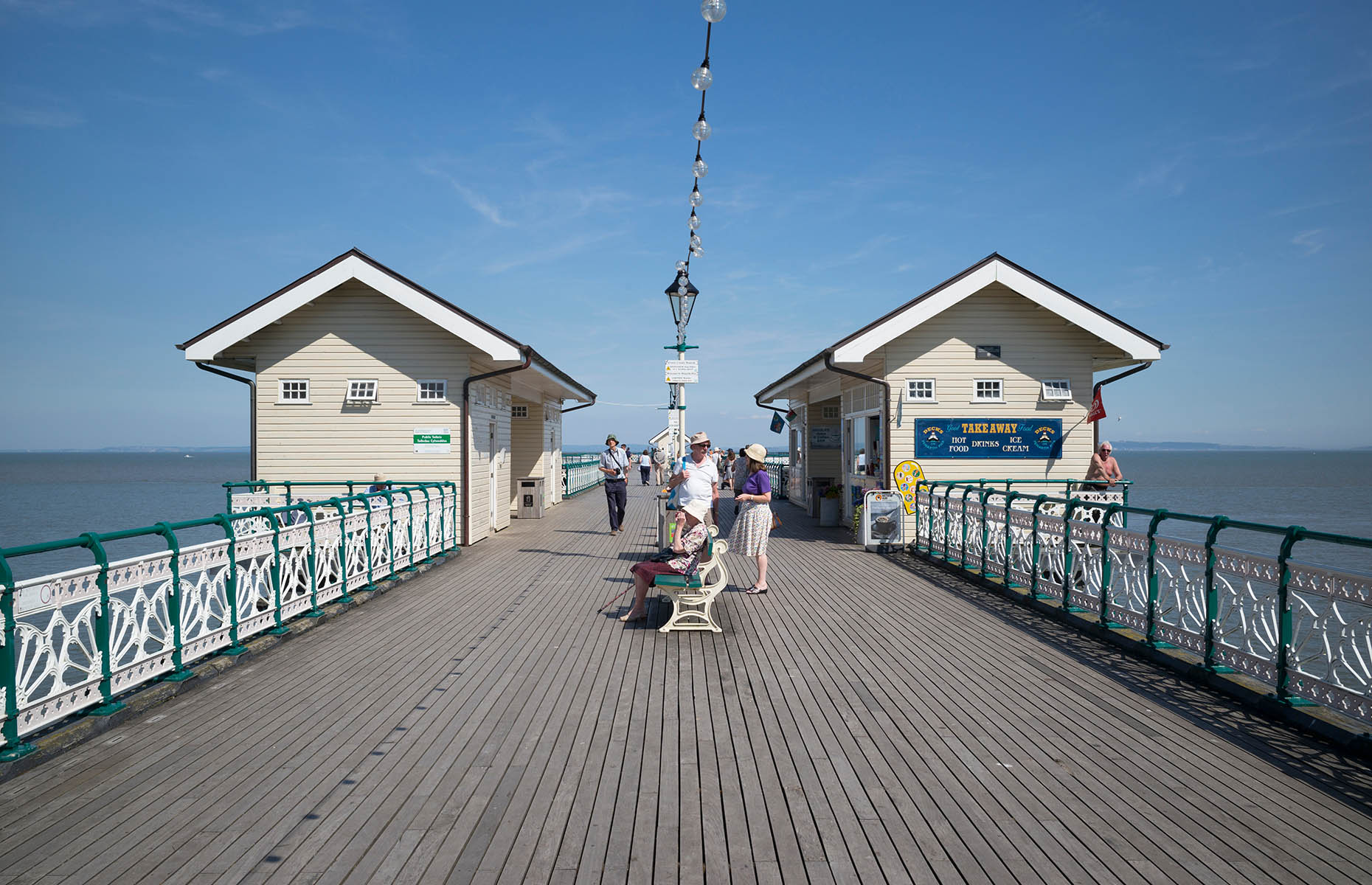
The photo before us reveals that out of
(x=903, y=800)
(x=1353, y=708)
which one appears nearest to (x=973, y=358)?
(x=1353, y=708)

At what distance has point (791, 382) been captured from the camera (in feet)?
57.9

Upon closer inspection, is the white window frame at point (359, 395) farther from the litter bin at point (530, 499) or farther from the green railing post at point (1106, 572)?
the green railing post at point (1106, 572)

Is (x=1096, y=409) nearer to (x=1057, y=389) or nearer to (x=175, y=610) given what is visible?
(x=1057, y=389)

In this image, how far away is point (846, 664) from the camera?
613 centimetres

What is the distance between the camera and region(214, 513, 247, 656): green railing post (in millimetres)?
6156

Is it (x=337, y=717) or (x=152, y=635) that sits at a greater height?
(x=152, y=635)

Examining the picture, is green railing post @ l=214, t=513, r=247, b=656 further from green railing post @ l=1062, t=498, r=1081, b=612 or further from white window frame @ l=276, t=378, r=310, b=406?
white window frame @ l=276, t=378, r=310, b=406

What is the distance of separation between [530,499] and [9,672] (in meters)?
15.4

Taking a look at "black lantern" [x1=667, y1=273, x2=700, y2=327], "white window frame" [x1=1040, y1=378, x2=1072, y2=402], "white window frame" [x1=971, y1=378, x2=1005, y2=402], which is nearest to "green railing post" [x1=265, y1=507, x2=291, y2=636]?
"black lantern" [x1=667, y1=273, x2=700, y2=327]

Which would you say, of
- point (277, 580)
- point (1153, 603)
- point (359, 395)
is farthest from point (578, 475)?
point (1153, 603)

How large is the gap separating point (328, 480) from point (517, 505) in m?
6.46

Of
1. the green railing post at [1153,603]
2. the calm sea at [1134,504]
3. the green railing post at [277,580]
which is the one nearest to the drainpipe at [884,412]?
the green railing post at [1153,603]

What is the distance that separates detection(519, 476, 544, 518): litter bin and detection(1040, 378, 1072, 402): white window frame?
11.6 metres

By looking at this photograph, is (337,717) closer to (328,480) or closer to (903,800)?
(903,800)
